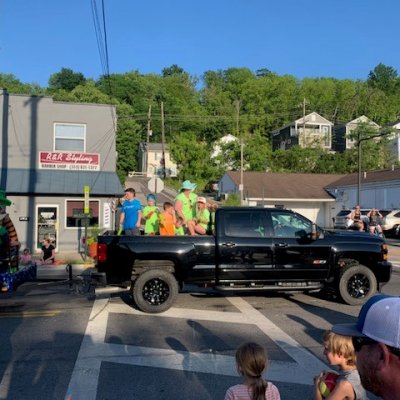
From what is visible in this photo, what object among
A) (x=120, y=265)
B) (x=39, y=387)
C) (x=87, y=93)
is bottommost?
(x=39, y=387)

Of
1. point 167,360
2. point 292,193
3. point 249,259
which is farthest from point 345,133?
point 167,360

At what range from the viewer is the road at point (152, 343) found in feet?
16.5

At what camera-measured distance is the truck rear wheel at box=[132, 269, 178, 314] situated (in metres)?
8.45

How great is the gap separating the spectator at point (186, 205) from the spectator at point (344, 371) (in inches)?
252

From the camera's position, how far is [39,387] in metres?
5.03

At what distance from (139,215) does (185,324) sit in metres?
3.49

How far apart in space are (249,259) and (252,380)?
5741mm

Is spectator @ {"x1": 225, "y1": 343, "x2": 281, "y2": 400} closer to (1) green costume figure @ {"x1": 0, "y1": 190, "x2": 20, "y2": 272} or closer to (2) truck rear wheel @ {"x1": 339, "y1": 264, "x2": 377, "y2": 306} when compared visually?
(2) truck rear wheel @ {"x1": 339, "y1": 264, "x2": 377, "y2": 306}

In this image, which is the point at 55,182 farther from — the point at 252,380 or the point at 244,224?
the point at 252,380

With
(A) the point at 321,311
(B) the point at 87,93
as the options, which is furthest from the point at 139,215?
(B) the point at 87,93

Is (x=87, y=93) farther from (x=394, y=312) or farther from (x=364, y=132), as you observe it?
(x=394, y=312)

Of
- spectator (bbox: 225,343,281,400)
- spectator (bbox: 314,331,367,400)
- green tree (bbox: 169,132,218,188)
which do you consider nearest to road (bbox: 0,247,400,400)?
spectator (bbox: 225,343,281,400)

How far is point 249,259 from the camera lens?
8883mm

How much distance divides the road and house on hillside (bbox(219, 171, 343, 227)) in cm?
3371
